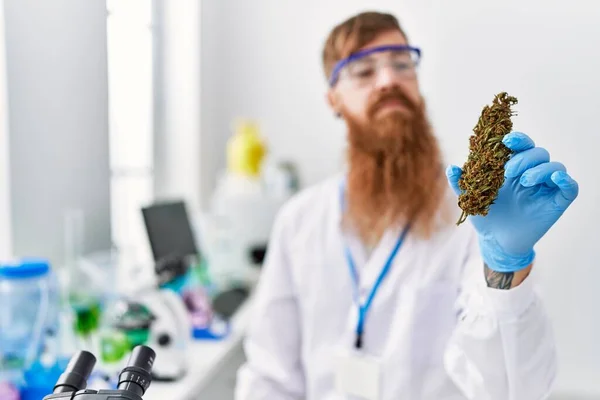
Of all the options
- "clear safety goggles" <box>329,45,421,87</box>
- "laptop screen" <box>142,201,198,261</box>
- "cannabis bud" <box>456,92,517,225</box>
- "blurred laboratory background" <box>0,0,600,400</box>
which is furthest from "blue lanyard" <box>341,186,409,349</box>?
"laptop screen" <box>142,201,198,261</box>

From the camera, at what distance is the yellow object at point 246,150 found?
2449 millimetres

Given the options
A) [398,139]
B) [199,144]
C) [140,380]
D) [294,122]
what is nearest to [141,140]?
[199,144]

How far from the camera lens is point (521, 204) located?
2.47 ft

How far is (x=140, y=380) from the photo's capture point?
2.41 ft

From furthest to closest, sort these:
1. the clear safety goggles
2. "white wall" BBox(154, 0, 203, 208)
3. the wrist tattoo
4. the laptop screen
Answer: "white wall" BBox(154, 0, 203, 208) < the laptop screen < the clear safety goggles < the wrist tattoo

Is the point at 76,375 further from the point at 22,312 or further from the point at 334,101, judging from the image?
the point at 334,101

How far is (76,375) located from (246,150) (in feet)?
5.88

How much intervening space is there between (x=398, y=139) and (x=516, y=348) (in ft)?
1.65

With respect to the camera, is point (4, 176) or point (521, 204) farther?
point (4, 176)

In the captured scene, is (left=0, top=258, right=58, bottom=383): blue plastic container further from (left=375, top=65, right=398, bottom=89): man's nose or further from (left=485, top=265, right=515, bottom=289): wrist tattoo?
(left=485, top=265, right=515, bottom=289): wrist tattoo

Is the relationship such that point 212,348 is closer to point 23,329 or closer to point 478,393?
point 23,329

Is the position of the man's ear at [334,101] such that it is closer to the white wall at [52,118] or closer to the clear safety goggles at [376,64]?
the clear safety goggles at [376,64]

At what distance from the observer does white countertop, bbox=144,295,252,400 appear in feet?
4.51

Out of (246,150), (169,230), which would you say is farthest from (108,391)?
(246,150)
